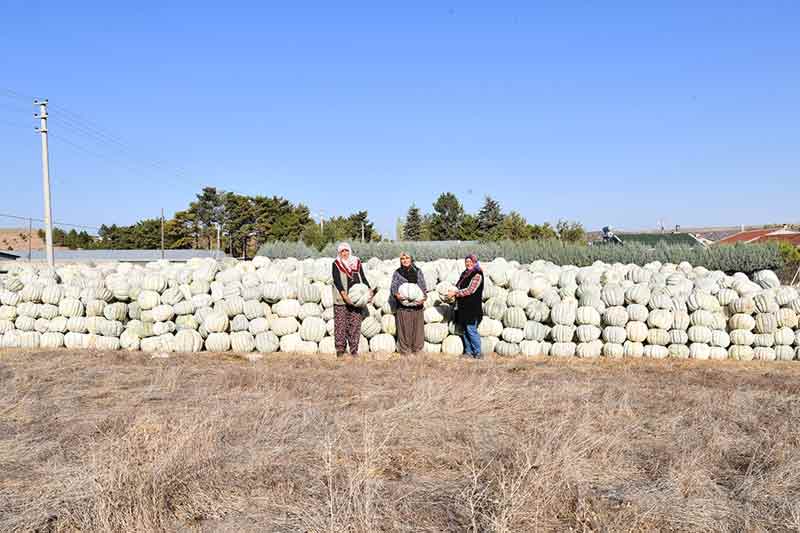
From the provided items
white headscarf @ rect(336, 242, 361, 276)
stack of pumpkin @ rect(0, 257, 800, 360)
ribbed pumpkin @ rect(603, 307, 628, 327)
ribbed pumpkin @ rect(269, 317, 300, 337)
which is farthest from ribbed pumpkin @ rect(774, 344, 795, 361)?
ribbed pumpkin @ rect(269, 317, 300, 337)

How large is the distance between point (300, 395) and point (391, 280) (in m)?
4.15

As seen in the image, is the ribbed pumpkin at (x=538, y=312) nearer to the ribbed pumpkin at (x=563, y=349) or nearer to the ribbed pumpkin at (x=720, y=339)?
the ribbed pumpkin at (x=563, y=349)

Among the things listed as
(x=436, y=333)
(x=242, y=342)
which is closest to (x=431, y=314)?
(x=436, y=333)

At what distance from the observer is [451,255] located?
891 inches

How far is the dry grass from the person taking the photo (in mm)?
3871

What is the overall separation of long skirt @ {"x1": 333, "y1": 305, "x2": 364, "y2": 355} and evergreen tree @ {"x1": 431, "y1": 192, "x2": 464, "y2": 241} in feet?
155

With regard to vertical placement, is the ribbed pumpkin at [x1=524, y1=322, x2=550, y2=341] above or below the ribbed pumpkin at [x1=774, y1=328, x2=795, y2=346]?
above

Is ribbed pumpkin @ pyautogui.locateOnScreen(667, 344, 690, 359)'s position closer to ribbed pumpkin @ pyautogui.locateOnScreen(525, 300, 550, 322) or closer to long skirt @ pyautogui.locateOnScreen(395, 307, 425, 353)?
ribbed pumpkin @ pyautogui.locateOnScreen(525, 300, 550, 322)

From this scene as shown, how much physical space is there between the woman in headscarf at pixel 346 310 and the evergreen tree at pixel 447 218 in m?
47.3

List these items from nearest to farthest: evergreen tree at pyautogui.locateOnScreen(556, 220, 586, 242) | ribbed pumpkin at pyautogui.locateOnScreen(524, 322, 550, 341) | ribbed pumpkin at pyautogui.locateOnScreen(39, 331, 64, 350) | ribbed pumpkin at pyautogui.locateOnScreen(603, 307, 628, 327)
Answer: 1. ribbed pumpkin at pyautogui.locateOnScreen(603, 307, 628, 327)
2. ribbed pumpkin at pyautogui.locateOnScreen(524, 322, 550, 341)
3. ribbed pumpkin at pyautogui.locateOnScreen(39, 331, 64, 350)
4. evergreen tree at pyautogui.locateOnScreen(556, 220, 586, 242)

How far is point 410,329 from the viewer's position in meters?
10.5

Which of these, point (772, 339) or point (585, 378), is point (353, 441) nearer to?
point (585, 378)

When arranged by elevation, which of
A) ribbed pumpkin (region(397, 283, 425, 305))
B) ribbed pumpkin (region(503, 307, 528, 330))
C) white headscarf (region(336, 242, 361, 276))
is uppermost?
white headscarf (region(336, 242, 361, 276))

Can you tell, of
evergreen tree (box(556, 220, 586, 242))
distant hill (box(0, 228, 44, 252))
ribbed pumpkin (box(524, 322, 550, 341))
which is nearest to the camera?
ribbed pumpkin (box(524, 322, 550, 341))
